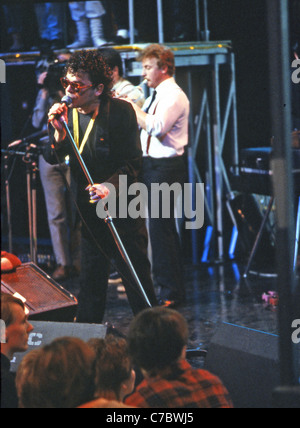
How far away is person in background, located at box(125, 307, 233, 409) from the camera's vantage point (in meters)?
2.28

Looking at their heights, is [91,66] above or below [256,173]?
above

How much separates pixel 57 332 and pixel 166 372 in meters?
1.08

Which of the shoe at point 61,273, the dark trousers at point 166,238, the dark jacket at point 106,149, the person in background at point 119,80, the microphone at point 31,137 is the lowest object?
the shoe at point 61,273

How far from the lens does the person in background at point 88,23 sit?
6523 millimetres

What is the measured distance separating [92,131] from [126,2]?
321cm

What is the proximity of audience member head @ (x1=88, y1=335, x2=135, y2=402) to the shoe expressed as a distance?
354 cm

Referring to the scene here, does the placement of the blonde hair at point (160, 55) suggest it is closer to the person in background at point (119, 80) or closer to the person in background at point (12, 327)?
the person in background at point (119, 80)

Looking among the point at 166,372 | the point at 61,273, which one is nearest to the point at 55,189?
the point at 61,273

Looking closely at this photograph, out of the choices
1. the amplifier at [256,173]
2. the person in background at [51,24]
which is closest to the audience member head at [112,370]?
the amplifier at [256,173]

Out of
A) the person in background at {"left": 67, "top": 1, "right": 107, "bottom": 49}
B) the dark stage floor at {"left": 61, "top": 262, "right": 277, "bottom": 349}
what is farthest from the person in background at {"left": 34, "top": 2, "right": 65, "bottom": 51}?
the dark stage floor at {"left": 61, "top": 262, "right": 277, "bottom": 349}

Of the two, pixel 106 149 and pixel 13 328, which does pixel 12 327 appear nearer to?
pixel 13 328

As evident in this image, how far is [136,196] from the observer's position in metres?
3.95

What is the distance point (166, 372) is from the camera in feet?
7.71
